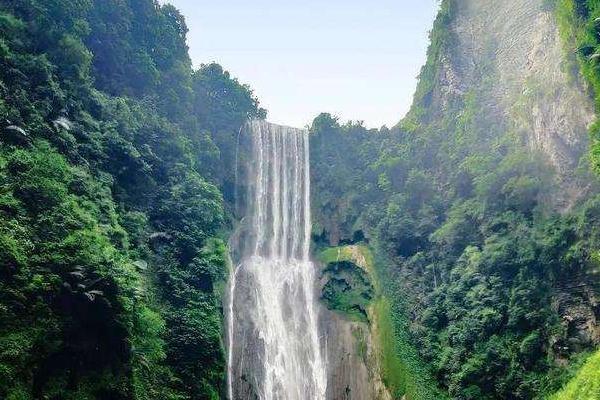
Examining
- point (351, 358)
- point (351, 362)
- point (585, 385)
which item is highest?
point (585, 385)

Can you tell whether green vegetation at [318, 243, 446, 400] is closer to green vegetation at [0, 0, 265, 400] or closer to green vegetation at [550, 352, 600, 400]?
green vegetation at [550, 352, 600, 400]

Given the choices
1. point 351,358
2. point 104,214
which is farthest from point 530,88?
point 104,214

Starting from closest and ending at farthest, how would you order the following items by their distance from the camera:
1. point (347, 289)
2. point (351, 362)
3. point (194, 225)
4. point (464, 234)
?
point (194, 225), point (351, 362), point (464, 234), point (347, 289)

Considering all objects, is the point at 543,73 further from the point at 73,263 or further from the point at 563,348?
the point at 73,263

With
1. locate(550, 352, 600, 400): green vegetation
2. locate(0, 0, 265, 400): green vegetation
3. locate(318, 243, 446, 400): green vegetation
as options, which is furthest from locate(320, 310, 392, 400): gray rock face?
locate(550, 352, 600, 400): green vegetation

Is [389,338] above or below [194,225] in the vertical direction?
below

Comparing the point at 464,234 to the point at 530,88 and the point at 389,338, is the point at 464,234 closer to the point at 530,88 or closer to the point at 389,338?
the point at 389,338

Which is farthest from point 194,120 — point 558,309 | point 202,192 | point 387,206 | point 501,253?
point 558,309

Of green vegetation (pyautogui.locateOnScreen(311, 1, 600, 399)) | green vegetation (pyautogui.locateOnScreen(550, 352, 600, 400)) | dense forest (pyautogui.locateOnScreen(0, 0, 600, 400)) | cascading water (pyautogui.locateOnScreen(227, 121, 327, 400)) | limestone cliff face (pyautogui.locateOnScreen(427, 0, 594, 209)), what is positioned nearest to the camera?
dense forest (pyautogui.locateOnScreen(0, 0, 600, 400))
